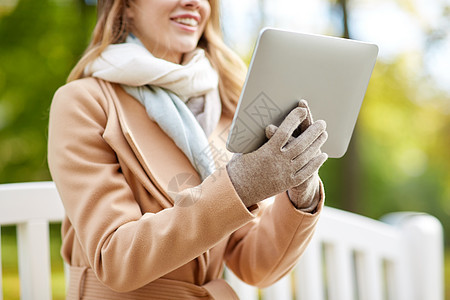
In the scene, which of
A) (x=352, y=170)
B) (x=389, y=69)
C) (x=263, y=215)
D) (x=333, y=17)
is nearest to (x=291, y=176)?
(x=263, y=215)

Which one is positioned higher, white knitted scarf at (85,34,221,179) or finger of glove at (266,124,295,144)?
finger of glove at (266,124,295,144)

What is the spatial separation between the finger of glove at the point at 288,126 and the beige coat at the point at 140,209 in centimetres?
12

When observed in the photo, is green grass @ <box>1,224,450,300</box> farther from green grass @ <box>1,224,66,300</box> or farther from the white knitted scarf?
the white knitted scarf

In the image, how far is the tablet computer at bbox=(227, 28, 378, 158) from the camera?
0.98 metres

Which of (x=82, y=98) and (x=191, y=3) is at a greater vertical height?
(x=191, y=3)

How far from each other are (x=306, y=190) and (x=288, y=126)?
0.64 ft

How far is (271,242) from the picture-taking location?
1.32 m

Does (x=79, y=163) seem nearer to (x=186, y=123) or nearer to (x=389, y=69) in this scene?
(x=186, y=123)

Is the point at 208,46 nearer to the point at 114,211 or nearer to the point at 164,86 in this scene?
the point at 164,86

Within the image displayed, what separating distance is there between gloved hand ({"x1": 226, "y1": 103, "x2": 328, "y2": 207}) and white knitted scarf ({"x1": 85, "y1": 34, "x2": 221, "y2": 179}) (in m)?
0.25

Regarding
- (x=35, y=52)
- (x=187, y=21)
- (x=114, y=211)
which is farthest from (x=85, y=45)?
(x=114, y=211)

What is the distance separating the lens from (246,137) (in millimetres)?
992

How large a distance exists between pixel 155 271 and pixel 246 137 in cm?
31

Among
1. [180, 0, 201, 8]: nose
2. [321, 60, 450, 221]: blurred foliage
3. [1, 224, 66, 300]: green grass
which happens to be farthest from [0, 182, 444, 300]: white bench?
[321, 60, 450, 221]: blurred foliage
